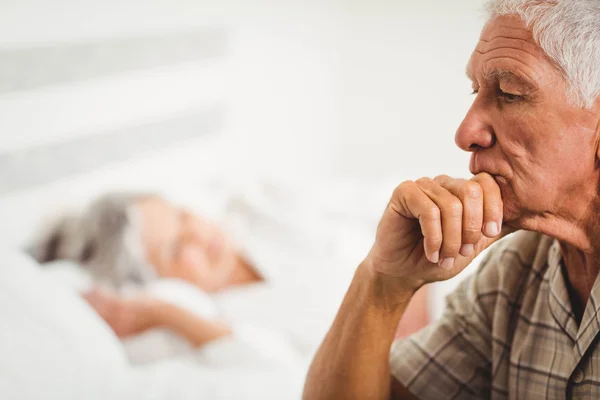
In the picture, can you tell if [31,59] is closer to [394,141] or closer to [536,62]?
[536,62]

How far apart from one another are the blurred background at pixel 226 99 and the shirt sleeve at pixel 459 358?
1.41 ft

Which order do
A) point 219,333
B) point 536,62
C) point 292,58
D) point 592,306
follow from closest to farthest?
point 536,62 → point 592,306 → point 219,333 → point 292,58

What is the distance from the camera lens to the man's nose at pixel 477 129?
2.94 feet

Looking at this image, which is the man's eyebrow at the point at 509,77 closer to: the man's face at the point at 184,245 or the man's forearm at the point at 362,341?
the man's forearm at the point at 362,341

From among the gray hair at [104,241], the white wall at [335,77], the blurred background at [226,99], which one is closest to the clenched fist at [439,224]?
the blurred background at [226,99]

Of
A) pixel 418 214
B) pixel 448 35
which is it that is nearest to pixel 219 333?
pixel 418 214

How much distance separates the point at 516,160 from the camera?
88 cm

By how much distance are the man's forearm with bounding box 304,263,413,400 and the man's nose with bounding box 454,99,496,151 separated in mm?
279

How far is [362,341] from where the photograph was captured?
107 centimetres

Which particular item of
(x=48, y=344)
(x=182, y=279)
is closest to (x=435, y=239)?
(x=48, y=344)

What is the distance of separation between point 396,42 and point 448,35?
0.48 metres

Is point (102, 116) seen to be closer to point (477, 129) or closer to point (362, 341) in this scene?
point (362, 341)

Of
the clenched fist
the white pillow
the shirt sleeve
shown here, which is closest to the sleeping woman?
the white pillow

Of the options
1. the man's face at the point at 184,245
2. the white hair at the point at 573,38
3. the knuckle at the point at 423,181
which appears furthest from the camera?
the man's face at the point at 184,245
